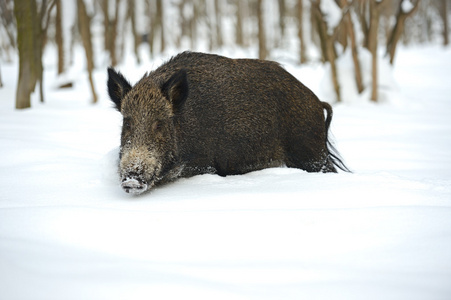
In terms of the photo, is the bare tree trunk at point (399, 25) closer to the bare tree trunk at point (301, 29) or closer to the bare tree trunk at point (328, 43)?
the bare tree trunk at point (328, 43)

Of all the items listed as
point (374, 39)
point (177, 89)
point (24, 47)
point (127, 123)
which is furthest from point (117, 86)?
point (374, 39)

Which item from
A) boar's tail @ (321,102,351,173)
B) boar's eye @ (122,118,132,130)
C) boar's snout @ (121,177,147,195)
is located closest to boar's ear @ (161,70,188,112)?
boar's eye @ (122,118,132,130)

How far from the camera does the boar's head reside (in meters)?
2.70

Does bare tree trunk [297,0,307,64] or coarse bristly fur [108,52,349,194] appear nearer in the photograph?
coarse bristly fur [108,52,349,194]

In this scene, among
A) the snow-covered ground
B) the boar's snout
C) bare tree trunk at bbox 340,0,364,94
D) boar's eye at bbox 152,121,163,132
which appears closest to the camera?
the snow-covered ground

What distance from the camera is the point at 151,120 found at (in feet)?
9.51

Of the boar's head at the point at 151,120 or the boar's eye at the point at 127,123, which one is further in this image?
the boar's eye at the point at 127,123

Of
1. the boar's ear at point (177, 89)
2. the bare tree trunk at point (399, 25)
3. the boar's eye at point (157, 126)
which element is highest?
the bare tree trunk at point (399, 25)

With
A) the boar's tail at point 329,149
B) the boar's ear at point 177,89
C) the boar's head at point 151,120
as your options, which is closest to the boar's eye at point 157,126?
the boar's head at point 151,120

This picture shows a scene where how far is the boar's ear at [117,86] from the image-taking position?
311 centimetres

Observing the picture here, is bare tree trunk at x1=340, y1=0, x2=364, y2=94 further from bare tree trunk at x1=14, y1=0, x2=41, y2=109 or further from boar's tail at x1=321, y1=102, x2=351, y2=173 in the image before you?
bare tree trunk at x1=14, y1=0, x2=41, y2=109

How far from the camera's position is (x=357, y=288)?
4.56ft

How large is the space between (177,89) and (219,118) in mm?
442

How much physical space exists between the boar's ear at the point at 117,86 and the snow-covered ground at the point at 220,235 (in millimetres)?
462
